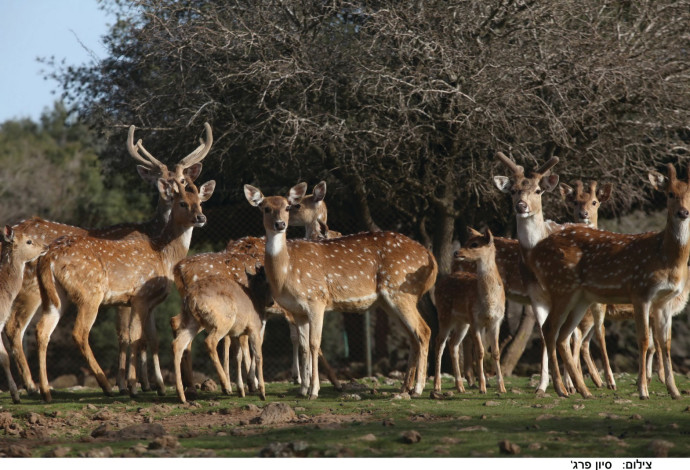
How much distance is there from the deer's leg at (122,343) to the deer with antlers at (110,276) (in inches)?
8.9

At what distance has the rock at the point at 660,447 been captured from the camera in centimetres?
616

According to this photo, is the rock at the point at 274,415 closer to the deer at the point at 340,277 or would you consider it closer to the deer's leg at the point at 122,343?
the deer at the point at 340,277

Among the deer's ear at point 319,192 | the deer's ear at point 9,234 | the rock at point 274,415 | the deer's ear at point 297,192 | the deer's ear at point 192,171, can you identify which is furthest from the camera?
the deer's ear at point 192,171

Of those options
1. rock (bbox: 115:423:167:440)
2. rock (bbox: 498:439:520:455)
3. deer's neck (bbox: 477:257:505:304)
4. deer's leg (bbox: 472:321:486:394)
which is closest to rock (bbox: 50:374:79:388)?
deer's leg (bbox: 472:321:486:394)

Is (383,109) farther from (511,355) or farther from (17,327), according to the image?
(17,327)

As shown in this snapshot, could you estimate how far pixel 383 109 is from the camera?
41.3ft

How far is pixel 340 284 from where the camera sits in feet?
33.4

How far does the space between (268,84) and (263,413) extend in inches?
203

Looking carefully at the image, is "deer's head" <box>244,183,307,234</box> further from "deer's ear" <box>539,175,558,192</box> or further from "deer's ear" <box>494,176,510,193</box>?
"deer's ear" <box>539,175,558,192</box>

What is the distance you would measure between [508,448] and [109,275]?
5.53 meters

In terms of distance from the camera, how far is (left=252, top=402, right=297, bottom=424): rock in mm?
8023

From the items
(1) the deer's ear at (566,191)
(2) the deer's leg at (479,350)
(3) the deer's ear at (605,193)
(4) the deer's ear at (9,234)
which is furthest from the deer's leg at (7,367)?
(3) the deer's ear at (605,193)

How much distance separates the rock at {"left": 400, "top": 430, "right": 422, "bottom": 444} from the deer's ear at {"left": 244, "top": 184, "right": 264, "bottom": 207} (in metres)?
4.08

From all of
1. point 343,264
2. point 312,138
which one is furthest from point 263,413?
point 312,138
